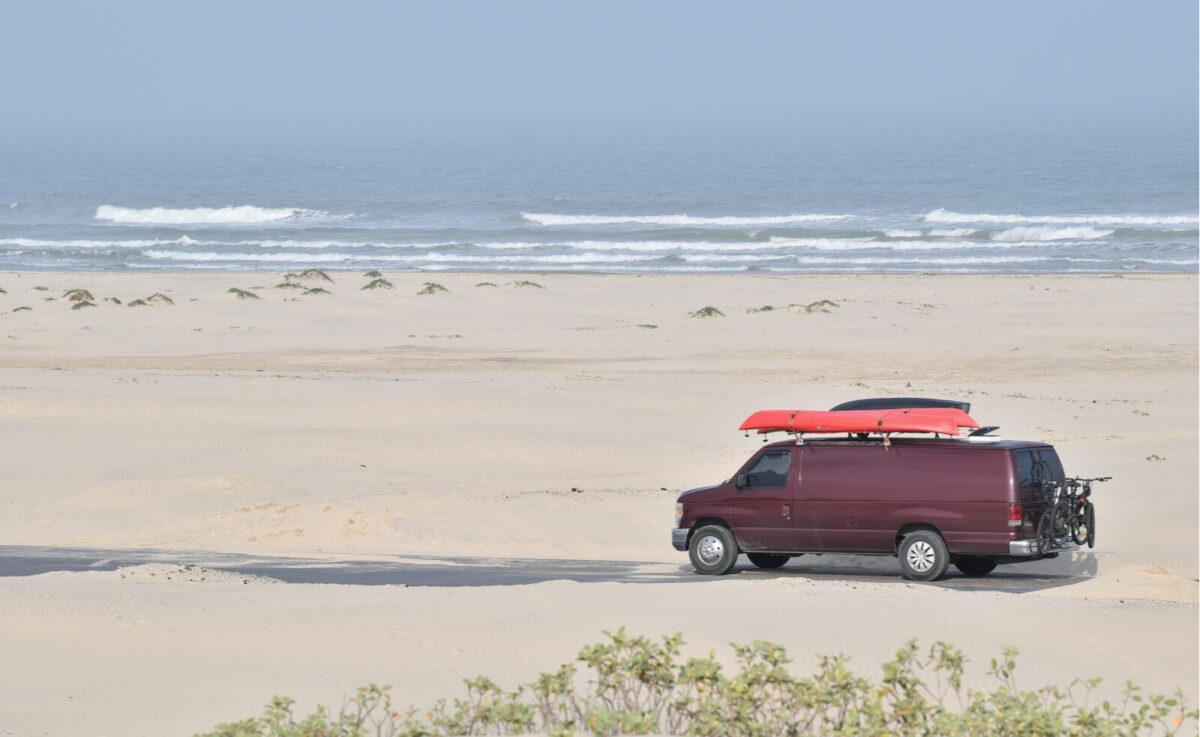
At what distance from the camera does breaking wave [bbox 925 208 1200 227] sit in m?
76.4

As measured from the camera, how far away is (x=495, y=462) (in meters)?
22.7

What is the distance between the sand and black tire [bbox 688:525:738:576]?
1.63ft

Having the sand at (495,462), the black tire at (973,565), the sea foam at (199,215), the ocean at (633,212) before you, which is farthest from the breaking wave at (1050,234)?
the black tire at (973,565)

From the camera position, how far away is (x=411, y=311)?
43531mm

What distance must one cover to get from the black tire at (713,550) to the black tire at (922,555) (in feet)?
6.10

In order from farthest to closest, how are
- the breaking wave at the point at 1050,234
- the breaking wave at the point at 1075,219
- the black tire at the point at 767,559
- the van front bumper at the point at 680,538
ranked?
the breaking wave at the point at 1075,219
the breaking wave at the point at 1050,234
the black tire at the point at 767,559
the van front bumper at the point at 680,538

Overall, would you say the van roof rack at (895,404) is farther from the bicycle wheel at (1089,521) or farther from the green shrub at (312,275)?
the green shrub at (312,275)

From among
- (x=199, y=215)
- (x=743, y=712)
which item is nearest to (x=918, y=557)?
(x=743, y=712)

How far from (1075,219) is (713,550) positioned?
69.4 meters

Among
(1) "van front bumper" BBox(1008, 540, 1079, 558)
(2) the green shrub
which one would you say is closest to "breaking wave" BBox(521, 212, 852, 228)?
(2) the green shrub

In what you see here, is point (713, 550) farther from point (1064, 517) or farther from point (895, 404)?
point (1064, 517)

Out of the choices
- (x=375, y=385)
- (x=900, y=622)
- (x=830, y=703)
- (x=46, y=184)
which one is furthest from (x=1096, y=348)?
(x=46, y=184)

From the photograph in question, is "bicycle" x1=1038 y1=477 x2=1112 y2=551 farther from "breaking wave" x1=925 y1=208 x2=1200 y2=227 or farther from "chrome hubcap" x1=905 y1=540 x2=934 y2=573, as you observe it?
"breaking wave" x1=925 y1=208 x2=1200 y2=227

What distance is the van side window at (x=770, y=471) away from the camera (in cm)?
1518
